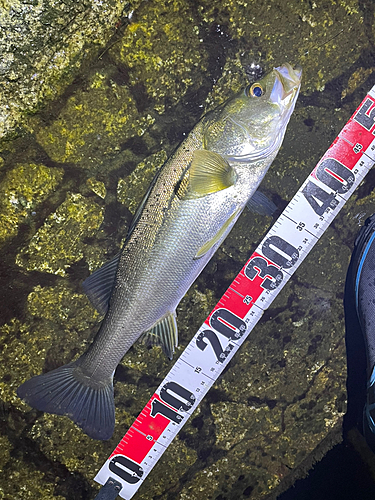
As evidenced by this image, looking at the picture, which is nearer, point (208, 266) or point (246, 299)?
point (246, 299)

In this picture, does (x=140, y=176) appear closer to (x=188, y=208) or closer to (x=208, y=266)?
(x=188, y=208)

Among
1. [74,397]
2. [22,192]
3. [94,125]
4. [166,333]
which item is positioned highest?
[94,125]

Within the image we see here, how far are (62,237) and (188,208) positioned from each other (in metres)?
1.11

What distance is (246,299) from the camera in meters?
2.76

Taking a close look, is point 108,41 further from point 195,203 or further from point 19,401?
point 19,401

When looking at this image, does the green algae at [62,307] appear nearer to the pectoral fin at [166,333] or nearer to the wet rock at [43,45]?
the pectoral fin at [166,333]

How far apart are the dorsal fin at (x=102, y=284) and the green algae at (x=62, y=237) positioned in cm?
40

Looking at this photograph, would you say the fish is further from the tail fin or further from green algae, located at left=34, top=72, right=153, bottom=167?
green algae, located at left=34, top=72, right=153, bottom=167

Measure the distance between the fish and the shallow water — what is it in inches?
18.3

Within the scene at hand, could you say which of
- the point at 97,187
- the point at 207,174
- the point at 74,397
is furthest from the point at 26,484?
the point at 207,174

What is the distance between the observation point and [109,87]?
2.62 metres

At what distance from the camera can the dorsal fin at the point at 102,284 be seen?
2.41m

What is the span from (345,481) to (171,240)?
102 inches

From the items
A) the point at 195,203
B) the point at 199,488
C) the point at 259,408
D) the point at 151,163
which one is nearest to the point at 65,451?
the point at 199,488
